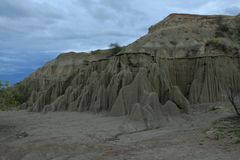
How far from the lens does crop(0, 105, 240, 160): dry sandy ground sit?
11.1m

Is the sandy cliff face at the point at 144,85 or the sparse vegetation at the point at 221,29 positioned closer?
the sandy cliff face at the point at 144,85

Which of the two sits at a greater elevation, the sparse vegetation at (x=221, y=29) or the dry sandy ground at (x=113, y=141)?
the sparse vegetation at (x=221, y=29)

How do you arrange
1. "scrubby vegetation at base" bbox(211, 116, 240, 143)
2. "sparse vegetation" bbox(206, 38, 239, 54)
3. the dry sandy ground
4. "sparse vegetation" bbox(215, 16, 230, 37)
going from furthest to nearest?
"sparse vegetation" bbox(215, 16, 230, 37) → "sparse vegetation" bbox(206, 38, 239, 54) → "scrubby vegetation at base" bbox(211, 116, 240, 143) → the dry sandy ground

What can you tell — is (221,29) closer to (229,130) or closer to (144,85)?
(144,85)

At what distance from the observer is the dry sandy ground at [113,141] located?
36.6ft

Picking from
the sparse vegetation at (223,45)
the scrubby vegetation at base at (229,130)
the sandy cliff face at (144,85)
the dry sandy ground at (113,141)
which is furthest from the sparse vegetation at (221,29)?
the scrubby vegetation at base at (229,130)

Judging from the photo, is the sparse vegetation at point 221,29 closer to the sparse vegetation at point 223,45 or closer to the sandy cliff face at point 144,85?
the sparse vegetation at point 223,45

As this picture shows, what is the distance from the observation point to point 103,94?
22.8 m

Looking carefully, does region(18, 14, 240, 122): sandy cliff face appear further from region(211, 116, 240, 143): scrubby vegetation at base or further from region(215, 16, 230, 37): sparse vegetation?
region(215, 16, 230, 37): sparse vegetation

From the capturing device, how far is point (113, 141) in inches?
552

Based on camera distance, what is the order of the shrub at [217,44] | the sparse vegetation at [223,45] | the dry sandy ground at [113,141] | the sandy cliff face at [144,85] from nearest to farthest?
the dry sandy ground at [113,141] → the sandy cliff face at [144,85] → the sparse vegetation at [223,45] → the shrub at [217,44]

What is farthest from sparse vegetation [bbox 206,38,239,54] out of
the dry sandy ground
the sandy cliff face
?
the dry sandy ground

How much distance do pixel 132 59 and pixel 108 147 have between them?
12348 mm

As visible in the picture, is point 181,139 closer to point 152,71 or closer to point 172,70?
point 152,71
